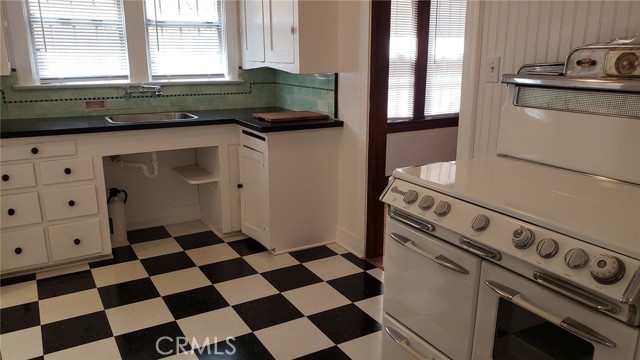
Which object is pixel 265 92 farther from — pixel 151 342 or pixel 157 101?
pixel 151 342

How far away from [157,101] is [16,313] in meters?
1.74

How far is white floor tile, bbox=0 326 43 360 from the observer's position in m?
2.24

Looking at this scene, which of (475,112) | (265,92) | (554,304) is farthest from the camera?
(265,92)

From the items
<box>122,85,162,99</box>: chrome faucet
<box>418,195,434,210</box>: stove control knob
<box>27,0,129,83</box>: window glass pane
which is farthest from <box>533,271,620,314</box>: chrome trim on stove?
<box>27,0,129,83</box>: window glass pane

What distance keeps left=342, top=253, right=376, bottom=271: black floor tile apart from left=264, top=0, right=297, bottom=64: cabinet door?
127cm

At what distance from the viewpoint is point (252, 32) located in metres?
3.66

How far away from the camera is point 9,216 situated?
9.41 ft

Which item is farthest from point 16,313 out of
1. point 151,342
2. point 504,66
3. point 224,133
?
point 504,66

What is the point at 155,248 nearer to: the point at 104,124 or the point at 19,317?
the point at 104,124

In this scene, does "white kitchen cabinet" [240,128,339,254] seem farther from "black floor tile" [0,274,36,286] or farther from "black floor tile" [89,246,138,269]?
"black floor tile" [0,274,36,286]

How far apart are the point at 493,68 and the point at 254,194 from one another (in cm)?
174

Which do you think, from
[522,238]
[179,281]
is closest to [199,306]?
[179,281]

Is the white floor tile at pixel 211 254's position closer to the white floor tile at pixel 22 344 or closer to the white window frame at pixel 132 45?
the white floor tile at pixel 22 344

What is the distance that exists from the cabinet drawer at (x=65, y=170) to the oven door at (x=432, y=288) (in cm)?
201
